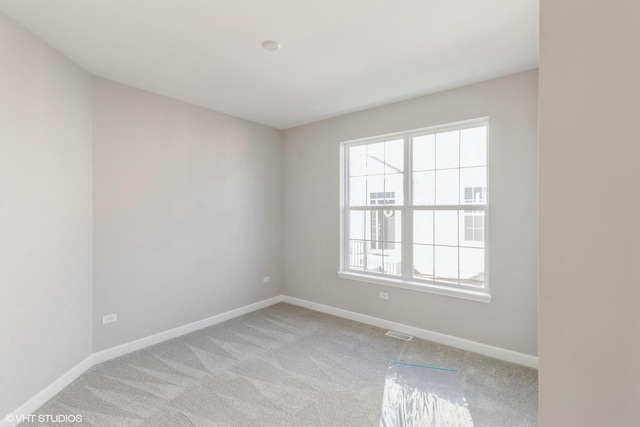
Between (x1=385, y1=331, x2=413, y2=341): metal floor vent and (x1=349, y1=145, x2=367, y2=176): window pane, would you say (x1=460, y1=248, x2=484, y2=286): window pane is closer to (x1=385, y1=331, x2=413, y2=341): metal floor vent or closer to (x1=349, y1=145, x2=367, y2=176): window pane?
(x1=385, y1=331, x2=413, y2=341): metal floor vent

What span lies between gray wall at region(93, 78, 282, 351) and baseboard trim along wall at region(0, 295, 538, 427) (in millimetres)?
80

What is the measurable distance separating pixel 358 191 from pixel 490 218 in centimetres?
166

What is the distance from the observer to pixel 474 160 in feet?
10.2

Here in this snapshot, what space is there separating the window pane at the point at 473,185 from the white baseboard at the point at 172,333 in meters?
3.09

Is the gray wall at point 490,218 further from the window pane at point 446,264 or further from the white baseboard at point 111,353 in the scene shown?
the white baseboard at point 111,353

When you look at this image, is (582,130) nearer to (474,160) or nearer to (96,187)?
(474,160)

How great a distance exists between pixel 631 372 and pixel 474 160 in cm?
272

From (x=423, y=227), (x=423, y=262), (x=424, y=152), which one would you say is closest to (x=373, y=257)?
(x=423, y=262)

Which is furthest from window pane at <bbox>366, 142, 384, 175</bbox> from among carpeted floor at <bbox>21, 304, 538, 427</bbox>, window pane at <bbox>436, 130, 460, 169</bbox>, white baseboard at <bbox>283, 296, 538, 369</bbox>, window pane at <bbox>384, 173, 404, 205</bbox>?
carpeted floor at <bbox>21, 304, 538, 427</bbox>

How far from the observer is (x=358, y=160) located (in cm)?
405

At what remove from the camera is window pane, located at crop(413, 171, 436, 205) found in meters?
3.39

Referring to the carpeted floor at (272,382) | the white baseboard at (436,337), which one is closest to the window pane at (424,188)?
the white baseboard at (436,337)

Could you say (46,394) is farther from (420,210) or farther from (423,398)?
(420,210)

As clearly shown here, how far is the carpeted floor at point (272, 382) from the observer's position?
2.06 metres
